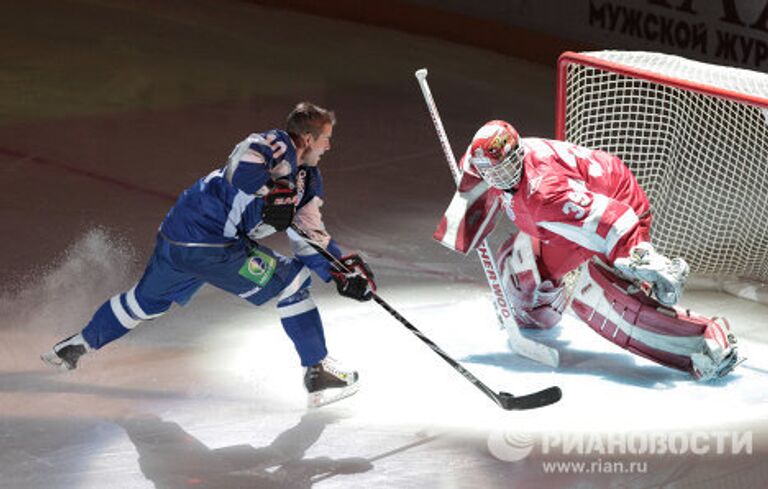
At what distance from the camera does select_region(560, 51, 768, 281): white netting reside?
5.93 meters

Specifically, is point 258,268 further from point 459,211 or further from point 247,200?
point 459,211

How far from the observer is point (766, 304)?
5.91 m

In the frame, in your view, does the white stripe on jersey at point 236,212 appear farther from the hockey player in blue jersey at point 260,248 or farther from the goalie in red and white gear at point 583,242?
the goalie in red and white gear at point 583,242

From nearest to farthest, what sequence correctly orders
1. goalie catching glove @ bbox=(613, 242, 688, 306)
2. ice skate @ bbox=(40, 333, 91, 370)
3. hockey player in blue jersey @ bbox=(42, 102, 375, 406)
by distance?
hockey player in blue jersey @ bbox=(42, 102, 375, 406) < goalie catching glove @ bbox=(613, 242, 688, 306) < ice skate @ bbox=(40, 333, 91, 370)

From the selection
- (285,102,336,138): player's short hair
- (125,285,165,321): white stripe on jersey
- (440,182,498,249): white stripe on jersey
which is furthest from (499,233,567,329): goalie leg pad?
(125,285,165,321): white stripe on jersey

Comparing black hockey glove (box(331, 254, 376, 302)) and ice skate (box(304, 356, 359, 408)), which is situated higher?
black hockey glove (box(331, 254, 376, 302))

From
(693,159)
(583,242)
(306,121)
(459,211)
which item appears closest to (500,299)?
(459,211)

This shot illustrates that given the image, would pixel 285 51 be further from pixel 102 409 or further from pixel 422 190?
pixel 102 409

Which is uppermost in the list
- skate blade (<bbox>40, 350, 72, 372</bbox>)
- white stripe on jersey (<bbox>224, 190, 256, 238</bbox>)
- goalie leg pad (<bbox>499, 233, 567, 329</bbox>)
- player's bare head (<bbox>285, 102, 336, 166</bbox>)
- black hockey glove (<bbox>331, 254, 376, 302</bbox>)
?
player's bare head (<bbox>285, 102, 336, 166</bbox>)

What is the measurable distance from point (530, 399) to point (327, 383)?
64 cm

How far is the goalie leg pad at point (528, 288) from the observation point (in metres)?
5.39

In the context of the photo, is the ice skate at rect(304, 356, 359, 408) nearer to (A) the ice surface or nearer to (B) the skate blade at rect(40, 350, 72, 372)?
(A) the ice surface

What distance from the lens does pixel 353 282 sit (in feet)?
15.9

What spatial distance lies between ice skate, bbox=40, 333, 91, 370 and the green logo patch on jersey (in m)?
0.65
